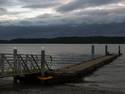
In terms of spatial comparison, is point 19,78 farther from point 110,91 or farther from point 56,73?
point 110,91

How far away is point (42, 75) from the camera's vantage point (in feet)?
85.6

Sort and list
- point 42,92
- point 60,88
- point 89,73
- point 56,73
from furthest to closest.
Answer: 1. point 89,73
2. point 56,73
3. point 60,88
4. point 42,92

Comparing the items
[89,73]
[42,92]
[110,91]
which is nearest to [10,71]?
[42,92]

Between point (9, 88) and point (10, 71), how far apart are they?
53.3 inches

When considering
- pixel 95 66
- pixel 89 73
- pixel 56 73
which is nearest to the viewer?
pixel 56 73

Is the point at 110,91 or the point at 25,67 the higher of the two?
the point at 25,67

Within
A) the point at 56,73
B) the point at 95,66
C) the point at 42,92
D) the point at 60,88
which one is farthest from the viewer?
the point at 95,66

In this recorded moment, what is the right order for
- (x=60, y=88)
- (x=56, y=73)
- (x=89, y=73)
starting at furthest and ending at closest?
(x=89, y=73) → (x=56, y=73) → (x=60, y=88)

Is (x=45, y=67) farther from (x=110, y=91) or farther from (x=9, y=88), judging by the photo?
(x=110, y=91)

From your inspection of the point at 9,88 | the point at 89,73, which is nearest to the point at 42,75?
the point at 9,88

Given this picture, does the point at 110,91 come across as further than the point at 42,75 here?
No

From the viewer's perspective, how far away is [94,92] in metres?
23.2

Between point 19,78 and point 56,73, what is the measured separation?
295 centimetres

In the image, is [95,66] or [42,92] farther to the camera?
[95,66]
